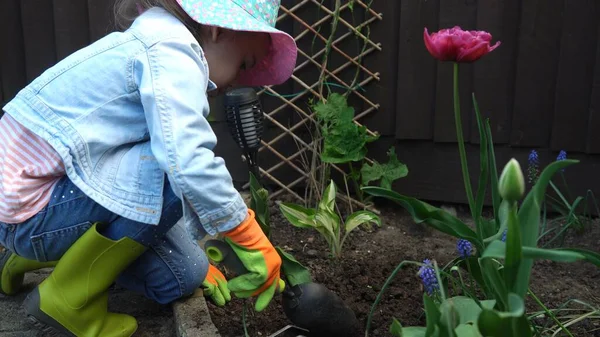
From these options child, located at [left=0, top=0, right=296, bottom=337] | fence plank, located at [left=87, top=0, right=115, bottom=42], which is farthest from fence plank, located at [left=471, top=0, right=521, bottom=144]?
fence plank, located at [left=87, top=0, right=115, bottom=42]

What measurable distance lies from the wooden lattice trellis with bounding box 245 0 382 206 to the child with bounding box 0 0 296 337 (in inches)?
37.5

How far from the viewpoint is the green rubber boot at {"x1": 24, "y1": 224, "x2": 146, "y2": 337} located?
1.66 metres

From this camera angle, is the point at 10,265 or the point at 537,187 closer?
the point at 537,187

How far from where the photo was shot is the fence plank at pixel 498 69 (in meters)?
2.58

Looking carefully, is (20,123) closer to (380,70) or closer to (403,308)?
(403,308)

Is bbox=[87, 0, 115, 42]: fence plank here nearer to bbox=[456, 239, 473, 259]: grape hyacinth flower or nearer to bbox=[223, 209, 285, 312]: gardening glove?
bbox=[223, 209, 285, 312]: gardening glove

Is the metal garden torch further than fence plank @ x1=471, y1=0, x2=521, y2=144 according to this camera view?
No

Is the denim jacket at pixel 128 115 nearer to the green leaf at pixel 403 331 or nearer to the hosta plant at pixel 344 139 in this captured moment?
the green leaf at pixel 403 331

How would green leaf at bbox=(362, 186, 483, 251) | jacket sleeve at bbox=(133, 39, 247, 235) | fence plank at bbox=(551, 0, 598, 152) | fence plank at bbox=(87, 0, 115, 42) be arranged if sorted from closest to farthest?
green leaf at bbox=(362, 186, 483, 251) < jacket sleeve at bbox=(133, 39, 247, 235) < fence plank at bbox=(551, 0, 598, 152) < fence plank at bbox=(87, 0, 115, 42)

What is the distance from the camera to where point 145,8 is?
69.2 inches

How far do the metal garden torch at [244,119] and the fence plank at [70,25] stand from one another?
1.21m

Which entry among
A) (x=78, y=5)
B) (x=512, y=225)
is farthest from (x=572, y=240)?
(x=78, y=5)

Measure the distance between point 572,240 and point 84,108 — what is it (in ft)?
5.57

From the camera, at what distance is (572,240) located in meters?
2.44
